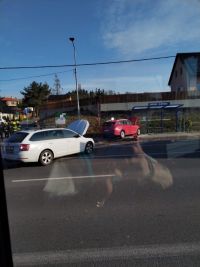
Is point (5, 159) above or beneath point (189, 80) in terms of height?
beneath

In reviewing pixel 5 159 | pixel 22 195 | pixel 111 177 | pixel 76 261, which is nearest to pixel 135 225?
pixel 76 261

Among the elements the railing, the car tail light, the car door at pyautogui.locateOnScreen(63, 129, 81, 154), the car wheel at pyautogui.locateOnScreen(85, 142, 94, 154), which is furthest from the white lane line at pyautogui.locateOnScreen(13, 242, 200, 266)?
the railing

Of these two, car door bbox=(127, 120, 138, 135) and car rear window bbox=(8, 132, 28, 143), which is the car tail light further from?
car door bbox=(127, 120, 138, 135)

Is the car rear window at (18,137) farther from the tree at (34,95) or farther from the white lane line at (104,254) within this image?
the tree at (34,95)

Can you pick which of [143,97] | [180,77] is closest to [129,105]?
[143,97]

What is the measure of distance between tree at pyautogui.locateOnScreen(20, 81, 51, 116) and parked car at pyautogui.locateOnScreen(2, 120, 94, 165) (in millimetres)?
51617

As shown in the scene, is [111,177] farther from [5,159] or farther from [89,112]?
[89,112]

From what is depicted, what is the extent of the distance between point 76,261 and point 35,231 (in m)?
1.17

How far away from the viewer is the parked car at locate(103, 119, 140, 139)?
76.3ft

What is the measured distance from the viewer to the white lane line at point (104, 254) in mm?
3822

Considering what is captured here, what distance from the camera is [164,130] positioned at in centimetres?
2777

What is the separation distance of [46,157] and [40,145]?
487 millimetres

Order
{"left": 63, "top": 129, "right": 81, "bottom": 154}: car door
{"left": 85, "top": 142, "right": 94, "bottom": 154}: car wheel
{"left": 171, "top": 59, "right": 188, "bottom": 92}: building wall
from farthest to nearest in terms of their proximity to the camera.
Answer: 1. {"left": 171, "top": 59, "right": 188, "bottom": 92}: building wall
2. {"left": 85, "top": 142, "right": 94, "bottom": 154}: car wheel
3. {"left": 63, "top": 129, "right": 81, "bottom": 154}: car door

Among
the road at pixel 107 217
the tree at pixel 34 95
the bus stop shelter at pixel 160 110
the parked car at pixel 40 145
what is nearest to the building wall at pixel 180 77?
the bus stop shelter at pixel 160 110
